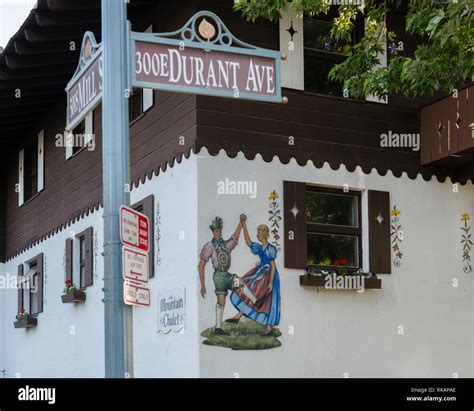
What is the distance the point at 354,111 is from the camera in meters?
13.9

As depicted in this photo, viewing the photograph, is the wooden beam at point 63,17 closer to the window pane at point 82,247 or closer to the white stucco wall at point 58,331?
the white stucco wall at point 58,331

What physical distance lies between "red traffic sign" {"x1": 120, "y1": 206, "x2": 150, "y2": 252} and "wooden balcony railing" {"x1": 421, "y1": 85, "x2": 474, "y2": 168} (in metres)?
6.74

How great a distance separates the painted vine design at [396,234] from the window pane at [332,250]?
53 centimetres

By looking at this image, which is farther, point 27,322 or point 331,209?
point 27,322

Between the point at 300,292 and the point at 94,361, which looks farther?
the point at 94,361

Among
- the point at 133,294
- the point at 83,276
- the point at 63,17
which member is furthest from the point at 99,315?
the point at 133,294

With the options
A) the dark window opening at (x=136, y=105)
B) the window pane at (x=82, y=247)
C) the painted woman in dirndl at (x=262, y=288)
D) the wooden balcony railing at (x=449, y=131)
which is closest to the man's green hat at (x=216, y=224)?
the painted woman in dirndl at (x=262, y=288)

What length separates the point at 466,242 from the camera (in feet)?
47.2

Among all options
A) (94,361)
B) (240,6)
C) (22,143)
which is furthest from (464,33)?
(22,143)

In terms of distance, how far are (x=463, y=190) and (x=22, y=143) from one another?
1084cm

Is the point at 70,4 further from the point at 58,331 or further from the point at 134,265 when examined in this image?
the point at 134,265

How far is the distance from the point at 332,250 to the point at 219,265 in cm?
185

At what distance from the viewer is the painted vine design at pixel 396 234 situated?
45.1ft

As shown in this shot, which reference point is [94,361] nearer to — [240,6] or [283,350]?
[283,350]
